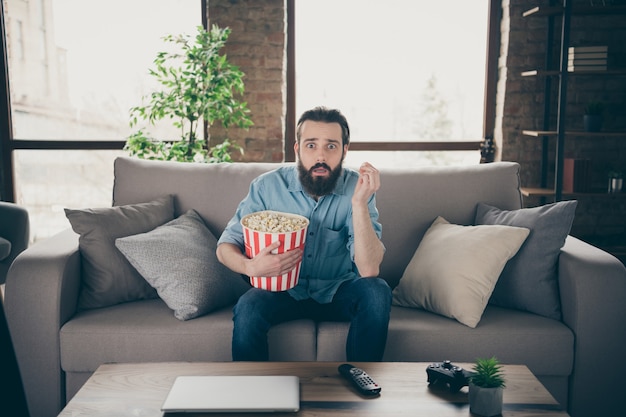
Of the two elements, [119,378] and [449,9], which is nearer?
[119,378]

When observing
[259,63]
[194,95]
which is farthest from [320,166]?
[259,63]

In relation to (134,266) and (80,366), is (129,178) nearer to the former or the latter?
(134,266)

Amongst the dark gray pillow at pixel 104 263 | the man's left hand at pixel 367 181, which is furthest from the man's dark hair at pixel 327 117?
the dark gray pillow at pixel 104 263

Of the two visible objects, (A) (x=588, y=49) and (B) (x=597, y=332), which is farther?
(A) (x=588, y=49)

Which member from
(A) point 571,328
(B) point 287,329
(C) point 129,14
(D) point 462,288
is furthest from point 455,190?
(C) point 129,14

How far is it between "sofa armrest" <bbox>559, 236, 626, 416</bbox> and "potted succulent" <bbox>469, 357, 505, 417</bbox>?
84 centimetres

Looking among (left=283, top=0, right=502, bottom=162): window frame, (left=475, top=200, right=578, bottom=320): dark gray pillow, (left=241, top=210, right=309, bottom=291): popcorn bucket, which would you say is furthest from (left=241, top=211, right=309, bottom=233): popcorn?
(left=283, top=0, right=502, bottom=162): window frame

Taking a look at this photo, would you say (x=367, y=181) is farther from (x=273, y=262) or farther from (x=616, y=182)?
(x=616, y=182)

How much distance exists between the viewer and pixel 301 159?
6.95 ft

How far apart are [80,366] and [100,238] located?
453 millimetres

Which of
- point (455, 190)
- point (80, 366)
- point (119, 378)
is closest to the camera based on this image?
point (119, 378)

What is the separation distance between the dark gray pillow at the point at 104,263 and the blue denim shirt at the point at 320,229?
0.43 m

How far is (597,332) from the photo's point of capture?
78.9 inches

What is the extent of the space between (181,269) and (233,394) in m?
0.84
